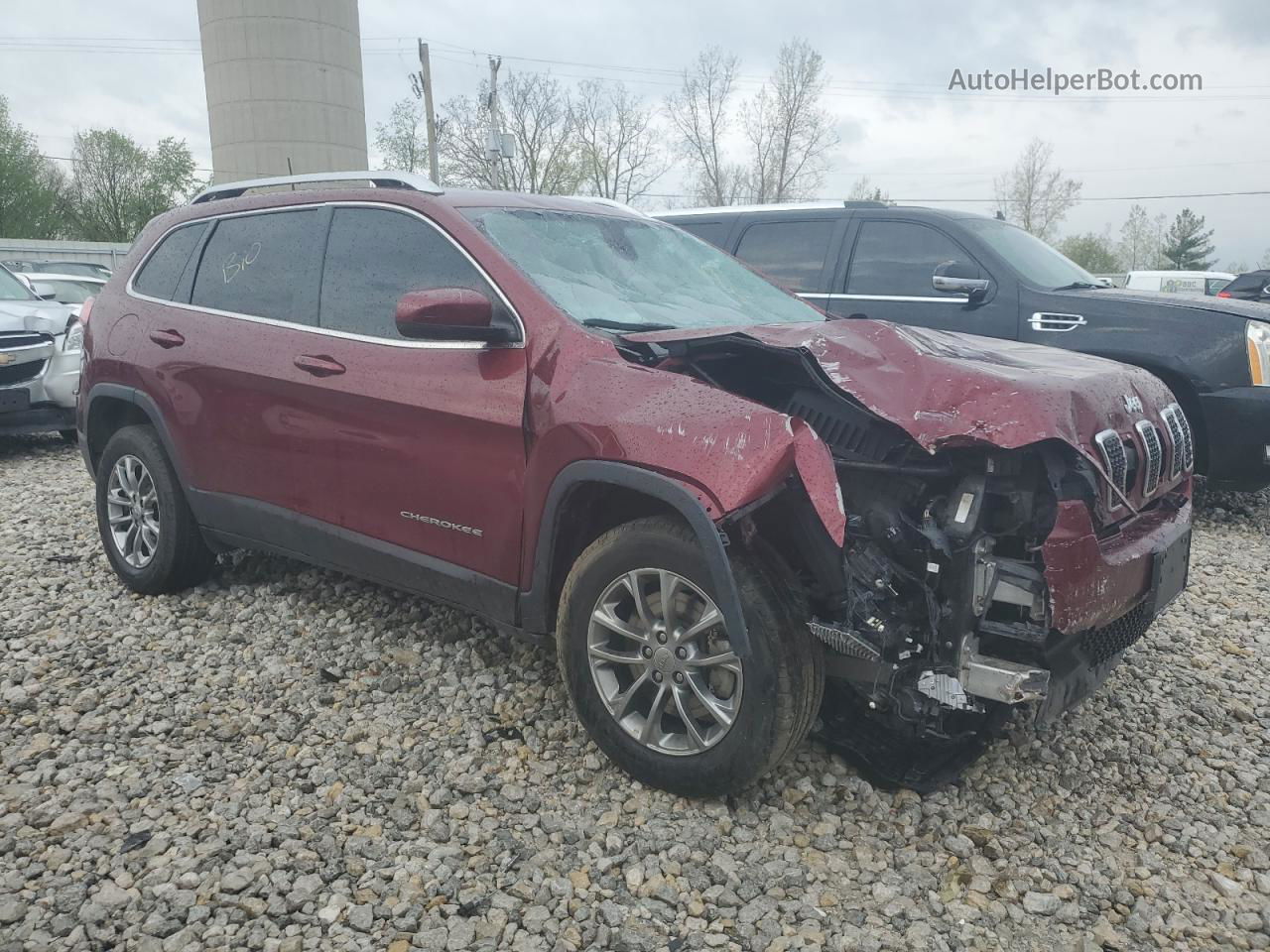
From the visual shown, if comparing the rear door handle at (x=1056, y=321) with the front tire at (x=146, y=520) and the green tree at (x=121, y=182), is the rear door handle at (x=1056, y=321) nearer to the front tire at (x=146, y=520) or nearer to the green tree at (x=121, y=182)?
the front tire at (x=146, y=520)

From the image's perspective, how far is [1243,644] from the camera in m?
4.13

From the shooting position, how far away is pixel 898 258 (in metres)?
6.57

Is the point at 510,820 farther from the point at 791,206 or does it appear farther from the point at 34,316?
the point at 34,316

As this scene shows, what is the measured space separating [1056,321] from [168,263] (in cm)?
509

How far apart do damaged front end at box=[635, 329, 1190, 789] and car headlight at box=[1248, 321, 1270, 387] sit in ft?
11.2

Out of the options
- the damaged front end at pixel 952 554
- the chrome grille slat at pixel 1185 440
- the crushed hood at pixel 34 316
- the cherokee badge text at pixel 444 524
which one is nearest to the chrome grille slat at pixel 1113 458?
the damaged front end at pixel 952 554

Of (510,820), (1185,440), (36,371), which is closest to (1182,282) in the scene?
(1185,440)

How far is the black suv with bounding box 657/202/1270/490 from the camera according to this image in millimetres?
5496

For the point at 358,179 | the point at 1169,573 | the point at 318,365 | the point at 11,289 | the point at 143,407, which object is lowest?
the point at 1169,573

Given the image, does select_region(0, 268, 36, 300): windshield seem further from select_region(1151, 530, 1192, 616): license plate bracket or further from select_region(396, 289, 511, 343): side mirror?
select_region(1151, 530, 1192, 616): license plate bracket

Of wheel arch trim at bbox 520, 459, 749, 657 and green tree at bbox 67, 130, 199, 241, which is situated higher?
green tree at bbox 67, 130, 199, 241

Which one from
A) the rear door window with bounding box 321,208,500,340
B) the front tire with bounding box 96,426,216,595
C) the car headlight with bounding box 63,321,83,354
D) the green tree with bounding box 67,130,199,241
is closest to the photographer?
the rear door window with bounding box 321,208,500,340

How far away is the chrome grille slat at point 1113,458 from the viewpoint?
2613 millimetres

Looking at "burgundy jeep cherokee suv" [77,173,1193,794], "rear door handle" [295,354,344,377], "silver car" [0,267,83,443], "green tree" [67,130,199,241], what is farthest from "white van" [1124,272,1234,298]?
"green tree" [67,130,199,241]
